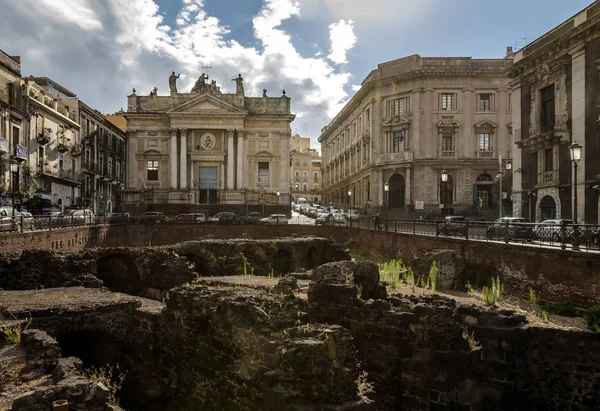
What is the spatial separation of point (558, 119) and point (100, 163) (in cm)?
4217

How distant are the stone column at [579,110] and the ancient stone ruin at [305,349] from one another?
1537cm

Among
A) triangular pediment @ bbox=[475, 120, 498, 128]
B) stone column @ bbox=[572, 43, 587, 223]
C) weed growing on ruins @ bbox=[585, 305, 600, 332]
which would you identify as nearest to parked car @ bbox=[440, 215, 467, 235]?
weed growing on ruins @ bbox=[585, 305, 600, 332]

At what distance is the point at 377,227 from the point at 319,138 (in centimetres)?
5248

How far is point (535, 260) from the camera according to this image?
543 inches

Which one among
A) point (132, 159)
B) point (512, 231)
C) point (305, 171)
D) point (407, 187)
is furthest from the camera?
point (305, 171)

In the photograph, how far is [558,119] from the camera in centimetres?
2464

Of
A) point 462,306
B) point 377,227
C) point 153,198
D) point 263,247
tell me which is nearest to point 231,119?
point 153,198

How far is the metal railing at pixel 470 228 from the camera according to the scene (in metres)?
12.7

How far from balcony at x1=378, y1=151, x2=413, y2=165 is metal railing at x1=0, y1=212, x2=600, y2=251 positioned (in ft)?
38.9

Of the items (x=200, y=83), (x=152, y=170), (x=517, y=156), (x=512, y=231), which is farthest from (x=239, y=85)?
(x=512, y=231)

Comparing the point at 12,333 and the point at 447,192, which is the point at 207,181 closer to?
the point at 447,192

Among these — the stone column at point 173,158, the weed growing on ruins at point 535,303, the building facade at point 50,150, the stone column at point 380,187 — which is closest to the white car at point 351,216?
the stone column at point 380,187

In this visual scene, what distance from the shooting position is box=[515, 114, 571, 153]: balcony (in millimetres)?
24000

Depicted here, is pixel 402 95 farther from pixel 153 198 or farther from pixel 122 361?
pixel 122 361
